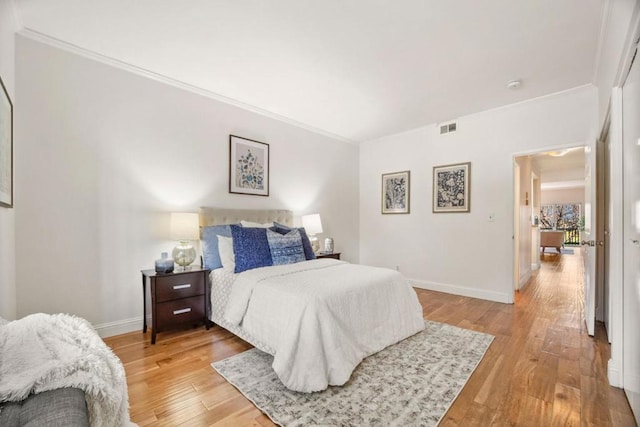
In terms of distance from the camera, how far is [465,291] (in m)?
4.09

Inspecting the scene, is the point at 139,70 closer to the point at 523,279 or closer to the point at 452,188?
the point at 452,188

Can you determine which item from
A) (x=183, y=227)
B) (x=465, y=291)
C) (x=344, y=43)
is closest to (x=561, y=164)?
(x=465, y=291)

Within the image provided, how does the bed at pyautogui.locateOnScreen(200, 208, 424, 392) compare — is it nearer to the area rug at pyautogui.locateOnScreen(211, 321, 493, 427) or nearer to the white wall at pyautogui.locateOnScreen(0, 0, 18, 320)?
the area rug at pyautogui.locateOnScreen(211, 321, 493, 427)

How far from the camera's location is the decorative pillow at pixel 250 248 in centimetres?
281

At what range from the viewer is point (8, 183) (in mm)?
1983

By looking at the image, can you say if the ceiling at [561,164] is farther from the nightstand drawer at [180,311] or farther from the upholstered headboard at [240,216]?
the nightstand drawer at [180,311]

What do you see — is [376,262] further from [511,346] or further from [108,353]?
[108,353]

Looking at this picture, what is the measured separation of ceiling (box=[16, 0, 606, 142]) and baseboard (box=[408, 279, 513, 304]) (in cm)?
250

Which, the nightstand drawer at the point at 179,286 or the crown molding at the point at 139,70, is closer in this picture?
the crown molding at the point at 139,70

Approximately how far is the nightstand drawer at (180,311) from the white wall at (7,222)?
96cm

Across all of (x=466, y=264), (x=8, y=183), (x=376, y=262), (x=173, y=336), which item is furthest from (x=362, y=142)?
(x=8, y=183)

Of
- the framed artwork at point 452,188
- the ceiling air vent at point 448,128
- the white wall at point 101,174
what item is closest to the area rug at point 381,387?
the white wall at point 101,174

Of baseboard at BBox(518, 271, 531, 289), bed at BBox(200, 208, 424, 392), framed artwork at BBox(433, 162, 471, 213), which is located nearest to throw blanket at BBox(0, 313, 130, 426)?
bed at BBox(200, 208, 424, 392)

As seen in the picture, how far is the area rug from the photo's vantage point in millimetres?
1598
